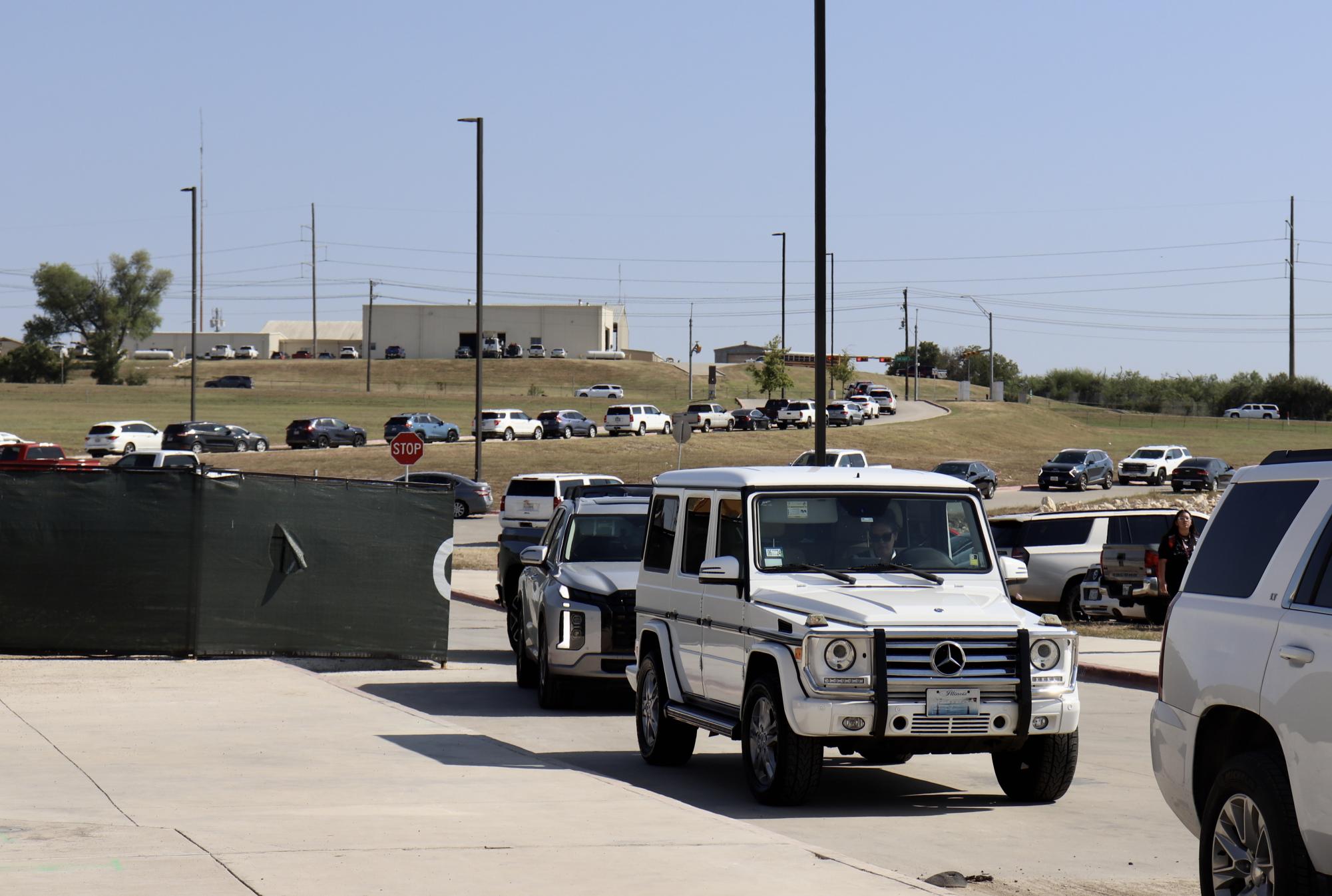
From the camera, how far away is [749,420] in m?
85.7

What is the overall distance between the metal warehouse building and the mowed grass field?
660 inches

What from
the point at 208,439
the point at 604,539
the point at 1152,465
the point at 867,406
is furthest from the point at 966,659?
the point at 867,406

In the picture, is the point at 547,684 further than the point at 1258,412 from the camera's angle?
No

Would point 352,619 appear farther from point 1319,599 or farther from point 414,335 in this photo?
point 414,335

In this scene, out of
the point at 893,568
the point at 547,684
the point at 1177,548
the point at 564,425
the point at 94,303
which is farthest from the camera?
the point at 94,303

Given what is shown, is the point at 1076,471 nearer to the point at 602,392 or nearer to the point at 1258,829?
the point at 1258,829

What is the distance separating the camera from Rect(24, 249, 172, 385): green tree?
157875 millimetres

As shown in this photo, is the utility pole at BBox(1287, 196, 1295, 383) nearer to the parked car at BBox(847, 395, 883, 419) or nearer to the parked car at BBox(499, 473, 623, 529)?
the parked car at BBox(847, 395, 883, 419)

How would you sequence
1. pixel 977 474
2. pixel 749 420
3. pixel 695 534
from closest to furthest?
pixel 695 534
pixel 977 474
pixel 749 420

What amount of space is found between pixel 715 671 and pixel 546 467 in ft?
173

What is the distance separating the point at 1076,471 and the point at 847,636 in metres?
53.0

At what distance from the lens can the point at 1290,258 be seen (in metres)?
98.1

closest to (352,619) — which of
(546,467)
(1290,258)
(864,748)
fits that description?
(864,748)

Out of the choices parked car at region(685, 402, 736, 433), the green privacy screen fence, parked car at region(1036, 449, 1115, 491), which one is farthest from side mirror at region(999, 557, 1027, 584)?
parked car at region(685, 402, 736, 433)
